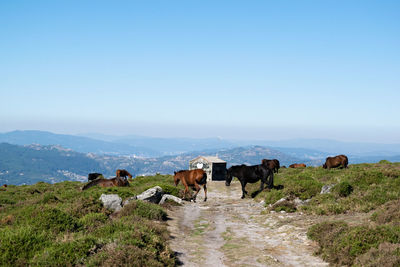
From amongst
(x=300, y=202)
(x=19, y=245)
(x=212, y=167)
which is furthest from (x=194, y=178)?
(x=212, y=167)

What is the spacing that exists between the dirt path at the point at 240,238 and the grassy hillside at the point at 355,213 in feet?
2.46

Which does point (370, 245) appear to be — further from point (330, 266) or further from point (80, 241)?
point (80, 241)

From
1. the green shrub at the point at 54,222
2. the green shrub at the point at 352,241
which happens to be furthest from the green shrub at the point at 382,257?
the green shrub at the point at 54,222

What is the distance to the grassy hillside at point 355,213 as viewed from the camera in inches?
380

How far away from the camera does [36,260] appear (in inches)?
341

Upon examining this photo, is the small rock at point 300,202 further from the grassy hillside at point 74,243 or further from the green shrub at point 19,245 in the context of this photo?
the green shrub at point 19,245

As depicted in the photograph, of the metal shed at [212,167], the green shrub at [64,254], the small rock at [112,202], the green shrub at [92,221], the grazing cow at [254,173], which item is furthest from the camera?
the metal shed at [212,167]

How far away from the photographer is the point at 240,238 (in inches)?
538

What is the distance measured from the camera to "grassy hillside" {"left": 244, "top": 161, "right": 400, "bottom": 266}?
9664 millimetres

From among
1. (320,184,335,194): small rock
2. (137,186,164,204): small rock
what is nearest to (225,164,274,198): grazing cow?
(320,184,335,194): small rock

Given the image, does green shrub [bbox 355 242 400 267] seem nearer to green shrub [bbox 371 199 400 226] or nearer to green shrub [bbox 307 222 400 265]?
green shrub [bbox 307 222 400 265]

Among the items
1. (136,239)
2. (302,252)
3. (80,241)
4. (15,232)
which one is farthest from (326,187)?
(15,232)

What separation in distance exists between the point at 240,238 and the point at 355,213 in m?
6.15

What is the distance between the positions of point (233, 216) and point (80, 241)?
11.3m
